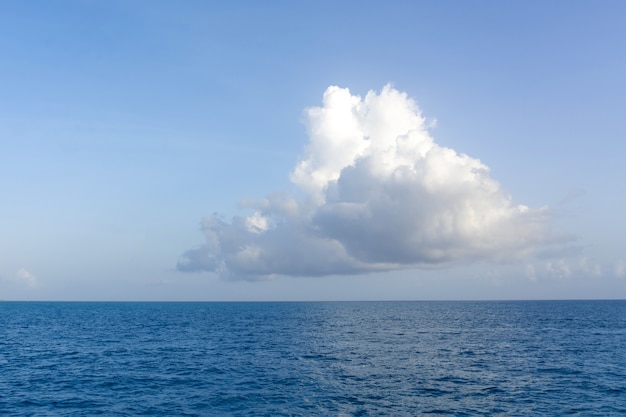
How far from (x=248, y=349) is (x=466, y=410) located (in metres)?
49.3

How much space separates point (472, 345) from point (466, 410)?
163 feet

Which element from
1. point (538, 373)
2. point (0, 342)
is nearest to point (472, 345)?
point (538, 373)

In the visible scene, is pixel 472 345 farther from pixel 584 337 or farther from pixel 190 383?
pixel 190 383

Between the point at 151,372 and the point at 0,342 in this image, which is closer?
the point at 151,372

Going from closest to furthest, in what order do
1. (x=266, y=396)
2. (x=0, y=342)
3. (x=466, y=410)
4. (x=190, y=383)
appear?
(x=466, y=410) < (x=266, y=396) < (x=190, y=383) < (x=0, y=342)

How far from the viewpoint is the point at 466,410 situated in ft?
147

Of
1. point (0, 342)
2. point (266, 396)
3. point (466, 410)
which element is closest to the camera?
point (466, 410)

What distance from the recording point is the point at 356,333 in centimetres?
11538

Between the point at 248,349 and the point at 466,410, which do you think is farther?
the point at 248,349

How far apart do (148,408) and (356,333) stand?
7545 centimetres

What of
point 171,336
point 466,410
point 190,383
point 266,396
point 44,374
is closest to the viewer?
point 466,410

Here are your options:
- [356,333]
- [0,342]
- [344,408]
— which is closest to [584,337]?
[356,333]

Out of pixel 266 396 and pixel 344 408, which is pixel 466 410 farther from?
pixel 266 396

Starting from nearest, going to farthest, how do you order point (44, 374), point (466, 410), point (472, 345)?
point (466, 410) < point (44, 374) < point (472, 345)
